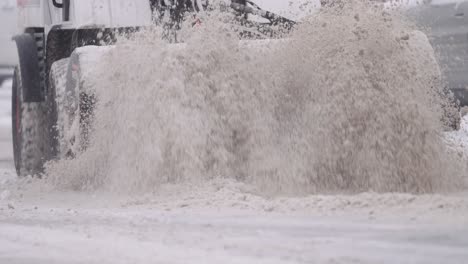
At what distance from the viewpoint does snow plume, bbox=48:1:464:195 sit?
210 inches

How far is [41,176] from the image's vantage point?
698 cm

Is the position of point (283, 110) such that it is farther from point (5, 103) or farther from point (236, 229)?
point (5, 103)

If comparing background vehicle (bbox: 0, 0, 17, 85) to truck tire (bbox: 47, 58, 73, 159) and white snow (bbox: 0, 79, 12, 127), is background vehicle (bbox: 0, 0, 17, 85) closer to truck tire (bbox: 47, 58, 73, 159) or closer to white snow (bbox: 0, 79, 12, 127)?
white snow (bbox: 0, 79, 12, 127)

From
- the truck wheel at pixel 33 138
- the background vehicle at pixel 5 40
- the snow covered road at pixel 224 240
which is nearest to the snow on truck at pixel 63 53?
the truck wheel at pixel 33 138

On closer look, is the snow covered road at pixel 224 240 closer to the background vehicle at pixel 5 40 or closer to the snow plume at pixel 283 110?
the snow plume at pixel 283 110

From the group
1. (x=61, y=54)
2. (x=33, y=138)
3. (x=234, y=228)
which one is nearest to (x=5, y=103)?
(x=33, y=138)

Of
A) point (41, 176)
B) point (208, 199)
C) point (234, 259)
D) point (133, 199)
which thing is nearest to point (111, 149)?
point (133, 199)

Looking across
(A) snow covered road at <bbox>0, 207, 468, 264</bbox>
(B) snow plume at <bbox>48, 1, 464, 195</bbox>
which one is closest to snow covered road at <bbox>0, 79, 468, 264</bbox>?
(A) snow covered road at <bbox>0, 207, 468, 264</bbox>

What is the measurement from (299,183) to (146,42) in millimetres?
1330

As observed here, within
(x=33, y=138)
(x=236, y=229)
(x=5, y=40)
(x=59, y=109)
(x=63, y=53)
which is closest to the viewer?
(x=236, y=229)

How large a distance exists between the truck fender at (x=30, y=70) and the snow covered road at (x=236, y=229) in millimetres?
1709

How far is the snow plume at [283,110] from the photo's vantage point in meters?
5.33

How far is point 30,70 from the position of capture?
701cm

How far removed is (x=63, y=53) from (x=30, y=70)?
32 cm
